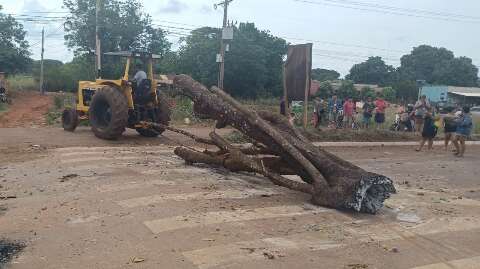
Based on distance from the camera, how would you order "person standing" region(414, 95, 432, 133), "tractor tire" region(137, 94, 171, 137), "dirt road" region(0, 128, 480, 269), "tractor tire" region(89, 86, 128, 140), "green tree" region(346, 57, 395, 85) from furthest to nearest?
"green tree" region(346, 57, 395, 85)
"person standing" region(414, 95, 432, 133)
"tractor tire" region(137, 94, 171, 137)
"tractor tire" region(89, 86, 128, 140)
"dirt road" region(0, 128, 480, 269)

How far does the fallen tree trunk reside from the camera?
21.8 ft

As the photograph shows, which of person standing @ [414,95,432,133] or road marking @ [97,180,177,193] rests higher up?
person standing @ [414,95,432,133]

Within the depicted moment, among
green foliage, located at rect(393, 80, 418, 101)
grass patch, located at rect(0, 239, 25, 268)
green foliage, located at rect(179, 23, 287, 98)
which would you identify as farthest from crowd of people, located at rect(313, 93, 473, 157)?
green foliage, located at rect(393, 80, 418, 101)

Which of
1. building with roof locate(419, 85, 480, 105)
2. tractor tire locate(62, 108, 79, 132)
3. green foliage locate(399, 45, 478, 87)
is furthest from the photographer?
green foliage locate(399, 45, 478, 87)

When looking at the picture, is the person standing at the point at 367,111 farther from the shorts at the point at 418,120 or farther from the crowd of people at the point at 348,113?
the shorts at the point at 418,120

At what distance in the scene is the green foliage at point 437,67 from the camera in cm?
8325

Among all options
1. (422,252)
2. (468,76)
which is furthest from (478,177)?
(468,76)

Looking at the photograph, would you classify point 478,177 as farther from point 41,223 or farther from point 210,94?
point 41,223

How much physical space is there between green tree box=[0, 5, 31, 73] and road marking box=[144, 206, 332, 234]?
30667 millimetres

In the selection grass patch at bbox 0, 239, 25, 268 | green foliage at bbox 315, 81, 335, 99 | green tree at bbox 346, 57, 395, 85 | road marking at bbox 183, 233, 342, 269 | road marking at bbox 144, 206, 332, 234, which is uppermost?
green tree at bbox 346, 57, 395, 85

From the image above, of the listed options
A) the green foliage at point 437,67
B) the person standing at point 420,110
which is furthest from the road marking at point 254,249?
the green foliage at point 437,67

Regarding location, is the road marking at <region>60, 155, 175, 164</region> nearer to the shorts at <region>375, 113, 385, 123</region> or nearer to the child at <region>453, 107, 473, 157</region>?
the child at <region>453, 107, 473, 157</region>

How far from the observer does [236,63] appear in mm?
37344

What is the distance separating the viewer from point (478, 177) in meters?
10.7
